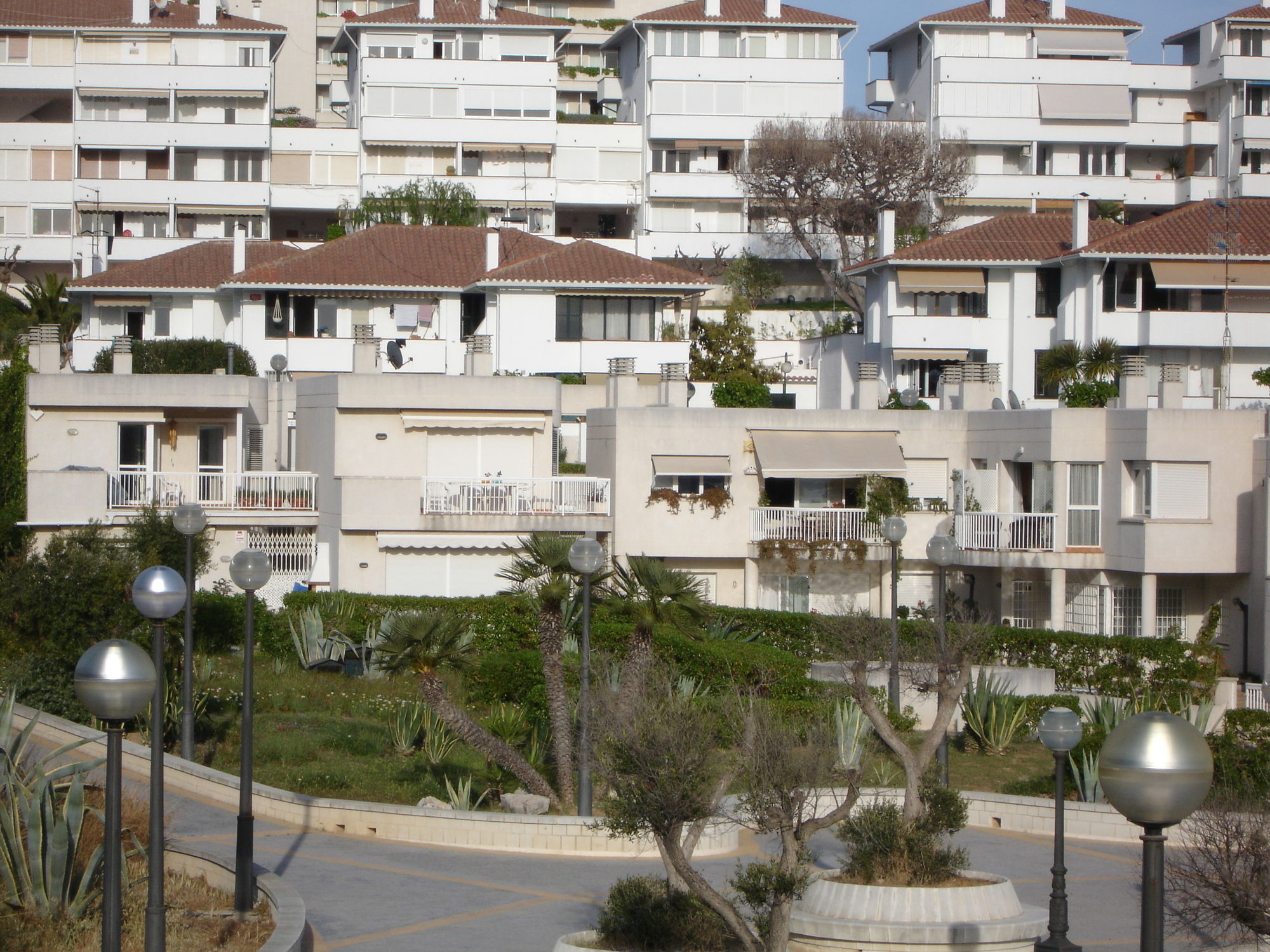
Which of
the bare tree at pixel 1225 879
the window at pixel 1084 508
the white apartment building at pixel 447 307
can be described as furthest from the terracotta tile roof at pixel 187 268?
the bare tree at pixel 1225 879

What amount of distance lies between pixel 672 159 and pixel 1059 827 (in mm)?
55551

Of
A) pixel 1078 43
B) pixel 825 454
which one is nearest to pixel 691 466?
pixel 825 454

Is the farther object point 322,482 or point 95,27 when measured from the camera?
point 95,27

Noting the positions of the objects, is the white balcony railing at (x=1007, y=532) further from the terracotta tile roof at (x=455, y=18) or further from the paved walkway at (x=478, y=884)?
the terracotta tile roof at (x=455, y=18)

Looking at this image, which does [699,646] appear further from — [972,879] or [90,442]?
[90,442]

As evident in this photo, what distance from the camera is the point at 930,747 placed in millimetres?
17781

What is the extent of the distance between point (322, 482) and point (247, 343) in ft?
48.6

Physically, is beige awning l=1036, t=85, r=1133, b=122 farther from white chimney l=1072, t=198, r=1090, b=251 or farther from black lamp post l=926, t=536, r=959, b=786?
black lamp post l=926, t=536, r=959, b=786

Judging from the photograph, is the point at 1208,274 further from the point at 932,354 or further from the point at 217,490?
the point at 217,490

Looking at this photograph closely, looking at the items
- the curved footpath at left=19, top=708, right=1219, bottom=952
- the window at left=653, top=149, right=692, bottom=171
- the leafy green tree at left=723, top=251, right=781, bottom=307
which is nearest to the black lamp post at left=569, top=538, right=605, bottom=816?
the curved footpath at left=19, top=708, right=1219, bottom=952

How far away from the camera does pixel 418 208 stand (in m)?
59.4

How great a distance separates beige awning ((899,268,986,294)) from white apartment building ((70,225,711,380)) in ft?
23.6

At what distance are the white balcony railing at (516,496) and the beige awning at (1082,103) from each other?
133 ft

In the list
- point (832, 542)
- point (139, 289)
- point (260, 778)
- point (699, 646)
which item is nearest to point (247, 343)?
point (139, 289)
